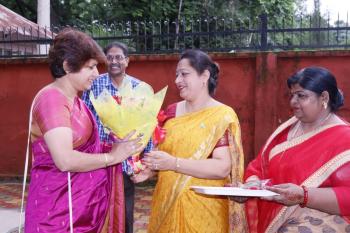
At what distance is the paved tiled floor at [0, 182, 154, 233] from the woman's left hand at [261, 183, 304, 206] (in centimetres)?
278

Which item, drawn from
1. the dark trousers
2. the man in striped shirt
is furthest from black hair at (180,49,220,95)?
the dark trousers

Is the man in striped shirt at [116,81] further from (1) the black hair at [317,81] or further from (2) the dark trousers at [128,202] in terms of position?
(1) the black hair at [317,81]

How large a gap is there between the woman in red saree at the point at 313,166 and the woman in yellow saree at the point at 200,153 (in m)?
0.21

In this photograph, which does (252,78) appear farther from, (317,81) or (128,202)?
(317,81)

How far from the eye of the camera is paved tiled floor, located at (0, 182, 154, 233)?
483cm

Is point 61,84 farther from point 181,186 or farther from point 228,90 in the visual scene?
point 228,90

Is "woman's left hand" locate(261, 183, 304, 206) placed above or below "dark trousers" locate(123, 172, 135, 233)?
above

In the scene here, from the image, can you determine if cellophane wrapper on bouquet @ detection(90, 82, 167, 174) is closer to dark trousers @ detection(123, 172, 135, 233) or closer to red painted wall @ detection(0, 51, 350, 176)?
dark trousers @ detection(123, 172, 135, 233)

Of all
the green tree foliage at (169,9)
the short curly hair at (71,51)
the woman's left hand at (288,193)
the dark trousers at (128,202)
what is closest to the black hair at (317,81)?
the woman's left hand at (288,193)

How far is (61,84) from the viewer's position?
2.14 meters

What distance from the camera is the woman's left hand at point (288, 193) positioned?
6.82 ft

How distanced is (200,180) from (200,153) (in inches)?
6.1

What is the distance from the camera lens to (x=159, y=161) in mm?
2404

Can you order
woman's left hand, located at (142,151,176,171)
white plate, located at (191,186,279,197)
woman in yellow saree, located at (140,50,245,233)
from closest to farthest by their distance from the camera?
white plate, located at (191,186,279,197), woman's left hand, located at (142,151,176,171), woman in yellow saree, located at (140,50,245,233)
